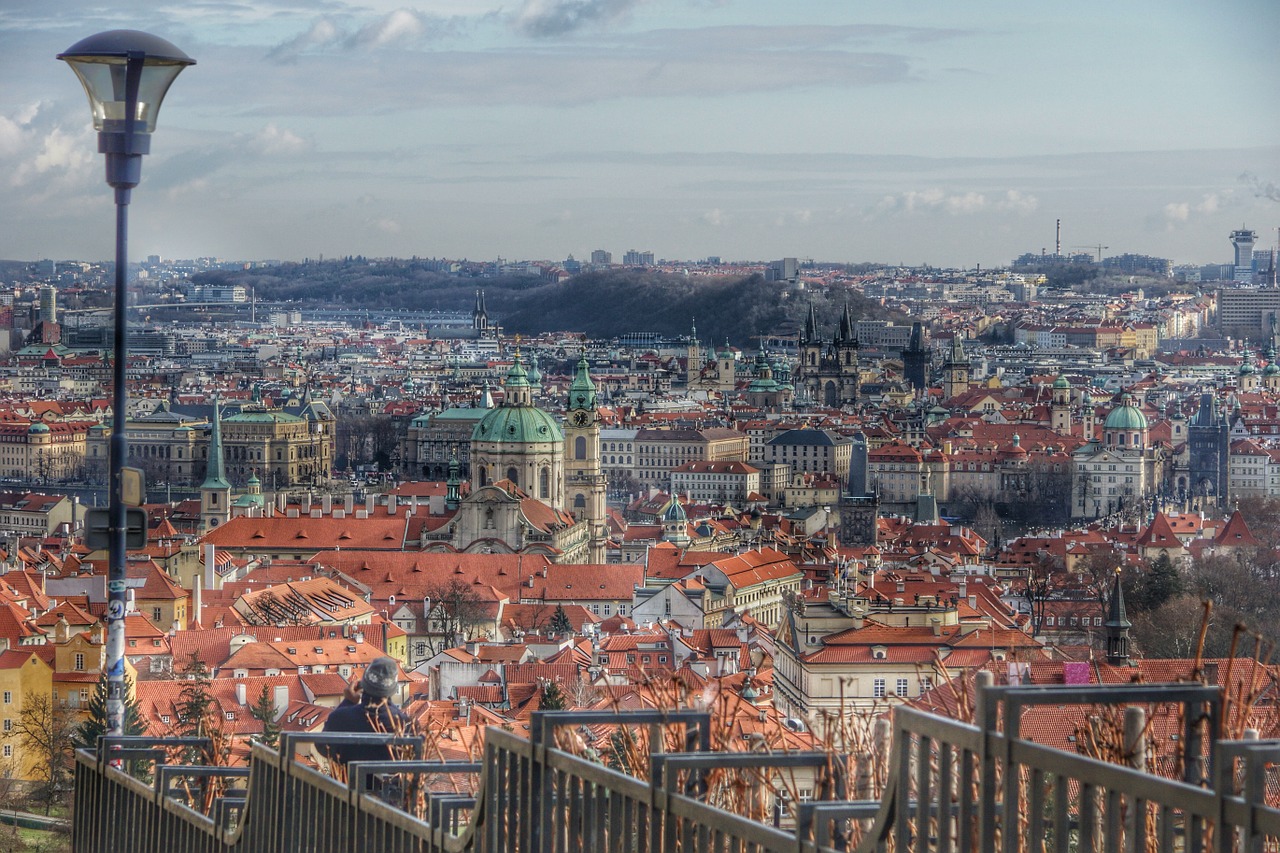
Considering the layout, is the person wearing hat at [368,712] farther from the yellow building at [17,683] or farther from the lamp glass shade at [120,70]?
the yellow building at [17,683]

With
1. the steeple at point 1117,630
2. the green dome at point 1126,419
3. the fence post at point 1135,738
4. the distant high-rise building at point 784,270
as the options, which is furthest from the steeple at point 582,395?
the distant high-rise building at point 784,270

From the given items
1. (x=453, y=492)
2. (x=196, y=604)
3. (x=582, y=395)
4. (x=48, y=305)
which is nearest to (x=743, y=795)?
(x=196, y=604)

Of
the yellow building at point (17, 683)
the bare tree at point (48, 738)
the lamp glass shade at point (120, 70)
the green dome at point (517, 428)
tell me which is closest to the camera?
the lamp glass shade at point (120, 70)

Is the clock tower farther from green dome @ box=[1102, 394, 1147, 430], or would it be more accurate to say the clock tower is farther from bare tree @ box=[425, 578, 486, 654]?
green dome @ box=[1102, 394, 1147, 430]

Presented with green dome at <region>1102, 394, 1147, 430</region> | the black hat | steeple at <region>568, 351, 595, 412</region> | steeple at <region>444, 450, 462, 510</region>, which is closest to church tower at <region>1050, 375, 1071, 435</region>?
green dome at <region>1102, 394, 1147, 430</region>

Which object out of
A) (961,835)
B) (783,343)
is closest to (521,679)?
(961,835)

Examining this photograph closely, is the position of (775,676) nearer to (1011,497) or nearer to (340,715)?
(340,715)
